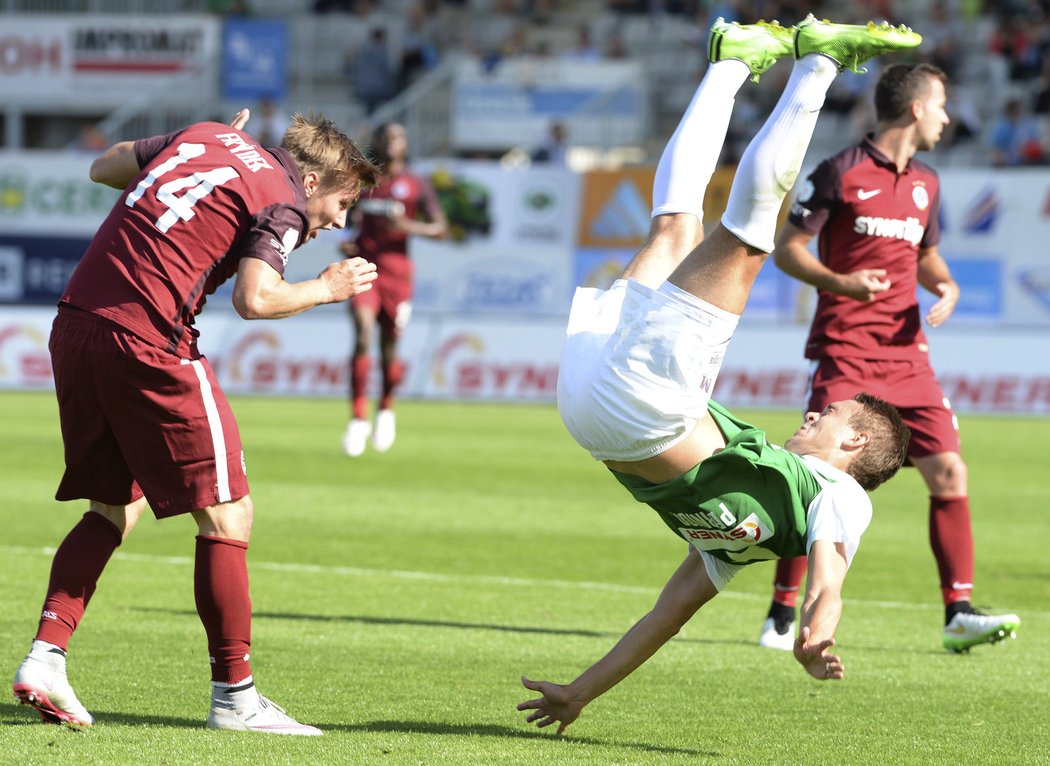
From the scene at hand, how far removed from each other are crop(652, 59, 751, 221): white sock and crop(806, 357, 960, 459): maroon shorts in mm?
2276

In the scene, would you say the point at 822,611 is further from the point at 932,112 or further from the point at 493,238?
the point at 493,238

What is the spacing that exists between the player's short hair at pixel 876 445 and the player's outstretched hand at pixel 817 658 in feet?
3.41

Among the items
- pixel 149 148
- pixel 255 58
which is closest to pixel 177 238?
pixel 149 148

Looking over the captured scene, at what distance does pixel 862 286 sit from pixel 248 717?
344 cm

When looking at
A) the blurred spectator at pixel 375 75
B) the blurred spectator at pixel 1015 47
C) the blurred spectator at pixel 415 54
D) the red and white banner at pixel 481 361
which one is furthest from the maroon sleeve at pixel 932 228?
the blurred spectator at pixel 415 54

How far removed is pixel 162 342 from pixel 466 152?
23.4m

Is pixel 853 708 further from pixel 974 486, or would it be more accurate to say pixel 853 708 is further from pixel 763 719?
pixel 974 486

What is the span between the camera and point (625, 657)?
16.5 feet

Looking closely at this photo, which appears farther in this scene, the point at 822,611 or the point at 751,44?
the point at 751,44

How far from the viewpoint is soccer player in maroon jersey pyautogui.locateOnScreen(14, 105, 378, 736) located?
15.9ft

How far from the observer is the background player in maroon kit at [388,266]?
47.7 ft

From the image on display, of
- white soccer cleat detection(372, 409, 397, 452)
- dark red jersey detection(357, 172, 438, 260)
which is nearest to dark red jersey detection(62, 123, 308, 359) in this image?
white soccer cleat detection(372, 409, 397, 452)

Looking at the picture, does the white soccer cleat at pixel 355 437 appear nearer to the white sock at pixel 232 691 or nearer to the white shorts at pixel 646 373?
the white sock at pixel 232 691

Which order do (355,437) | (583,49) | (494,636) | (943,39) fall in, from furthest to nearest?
(583,49)
(943,39)
(355,437)
(494,636)
